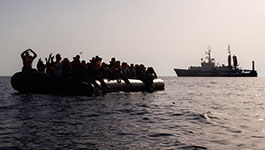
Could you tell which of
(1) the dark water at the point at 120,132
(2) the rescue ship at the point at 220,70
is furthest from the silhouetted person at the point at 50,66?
(2) the rescue ship at the point at 220,70

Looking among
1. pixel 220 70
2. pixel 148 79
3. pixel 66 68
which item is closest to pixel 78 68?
pixel 66 68

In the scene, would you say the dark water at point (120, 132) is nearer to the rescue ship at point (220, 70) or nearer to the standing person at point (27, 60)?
the standing person at point (27, 60)

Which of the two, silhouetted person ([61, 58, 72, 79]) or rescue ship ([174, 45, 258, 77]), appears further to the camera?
rescue ship ([174, 45, 258, 77])

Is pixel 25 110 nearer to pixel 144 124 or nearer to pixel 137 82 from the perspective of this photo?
pixel 144 124

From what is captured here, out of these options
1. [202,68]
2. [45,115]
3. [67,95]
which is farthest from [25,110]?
[202,68]

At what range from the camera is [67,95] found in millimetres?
18484

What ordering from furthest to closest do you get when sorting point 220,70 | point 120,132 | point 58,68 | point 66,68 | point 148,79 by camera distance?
point 220,70 → point 148,79 → point 58,68 → point 66,68 → point 120,132

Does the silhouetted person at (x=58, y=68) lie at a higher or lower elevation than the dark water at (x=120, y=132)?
higher

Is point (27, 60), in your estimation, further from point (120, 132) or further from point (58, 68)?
point (120, 132)

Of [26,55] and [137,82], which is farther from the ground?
[26,55]

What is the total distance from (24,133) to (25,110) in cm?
438

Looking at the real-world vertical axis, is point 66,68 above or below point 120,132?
above

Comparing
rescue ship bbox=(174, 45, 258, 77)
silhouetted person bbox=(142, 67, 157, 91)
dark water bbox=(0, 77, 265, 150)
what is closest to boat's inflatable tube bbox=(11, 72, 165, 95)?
dark water bbox=(0, 77, 265, 150)

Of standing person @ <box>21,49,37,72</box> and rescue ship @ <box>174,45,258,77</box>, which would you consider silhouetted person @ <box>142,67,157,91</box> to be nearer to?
standing person @ <box>21,49,37,72</box>
